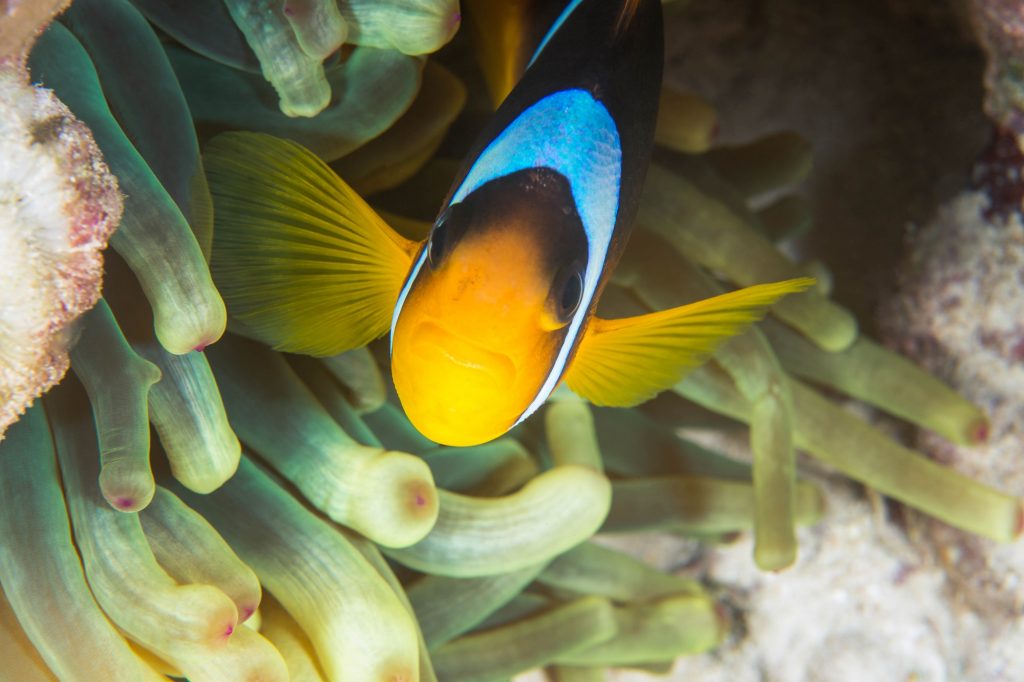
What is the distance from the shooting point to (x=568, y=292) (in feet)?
2.38

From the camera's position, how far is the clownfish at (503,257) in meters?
0.70

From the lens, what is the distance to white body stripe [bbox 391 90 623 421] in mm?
759

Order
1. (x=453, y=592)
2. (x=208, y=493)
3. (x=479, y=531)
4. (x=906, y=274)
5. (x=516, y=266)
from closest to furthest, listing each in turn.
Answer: (x=516, y=266) → (x=208, y=493) → (x=479, y=531) → (x=453, y=592) → (x=906, y=274)

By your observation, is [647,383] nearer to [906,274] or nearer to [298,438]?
[298,438]

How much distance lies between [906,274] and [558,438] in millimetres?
837

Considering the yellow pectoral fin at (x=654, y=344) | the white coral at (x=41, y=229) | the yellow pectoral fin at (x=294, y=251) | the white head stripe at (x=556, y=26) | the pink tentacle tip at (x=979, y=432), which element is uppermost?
the white coral at (x=41, y=229)

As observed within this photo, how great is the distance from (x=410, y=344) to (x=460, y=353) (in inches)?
1.9

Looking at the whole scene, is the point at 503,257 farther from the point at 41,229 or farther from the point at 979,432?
the point at 979,432

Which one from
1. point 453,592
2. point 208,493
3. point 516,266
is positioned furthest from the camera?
point 453,592

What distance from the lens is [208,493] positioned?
2.76 ft

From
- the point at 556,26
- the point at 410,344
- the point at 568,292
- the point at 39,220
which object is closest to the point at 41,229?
the point at 39,220

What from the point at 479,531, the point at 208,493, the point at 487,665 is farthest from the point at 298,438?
the point at 487,665

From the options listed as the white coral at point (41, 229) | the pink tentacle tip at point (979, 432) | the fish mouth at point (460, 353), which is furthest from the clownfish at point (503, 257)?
the pink tentacle tip at point (979, 432)

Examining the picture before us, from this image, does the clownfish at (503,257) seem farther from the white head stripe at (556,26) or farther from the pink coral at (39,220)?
the pink coral at (39,220)
